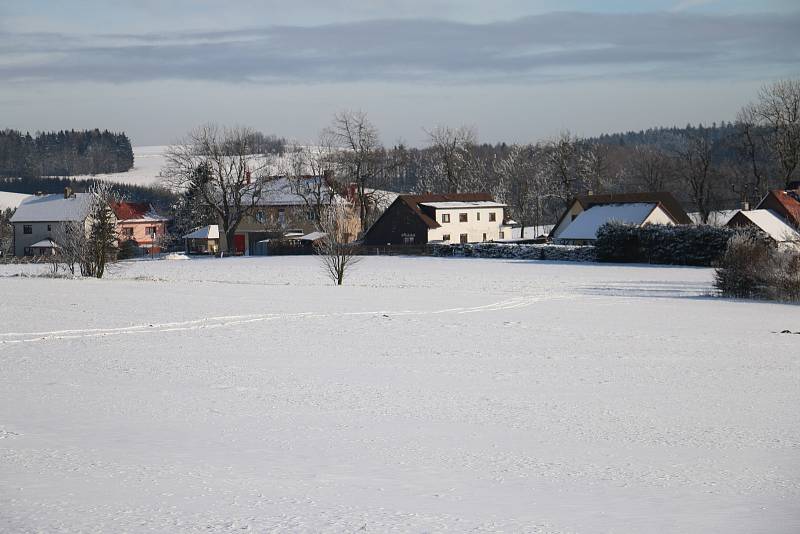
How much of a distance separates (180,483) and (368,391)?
675 centimetres

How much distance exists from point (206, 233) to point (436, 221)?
2458 centimetres

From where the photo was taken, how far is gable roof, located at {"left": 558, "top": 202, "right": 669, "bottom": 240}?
77.3 m

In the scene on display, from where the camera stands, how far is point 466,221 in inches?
3504

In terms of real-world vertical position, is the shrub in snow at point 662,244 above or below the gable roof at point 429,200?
below

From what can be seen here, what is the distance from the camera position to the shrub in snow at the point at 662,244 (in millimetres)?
60312

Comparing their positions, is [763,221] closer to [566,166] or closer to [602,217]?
[602,217]

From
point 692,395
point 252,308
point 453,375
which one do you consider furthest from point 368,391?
point 252,308

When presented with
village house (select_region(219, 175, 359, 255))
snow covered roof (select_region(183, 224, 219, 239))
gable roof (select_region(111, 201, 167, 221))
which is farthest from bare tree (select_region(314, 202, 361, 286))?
gable roof (select_region(111, 201, 167, 221))

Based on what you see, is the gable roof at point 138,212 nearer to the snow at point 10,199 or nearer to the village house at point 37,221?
the village house at point 37,221

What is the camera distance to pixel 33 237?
9825cm

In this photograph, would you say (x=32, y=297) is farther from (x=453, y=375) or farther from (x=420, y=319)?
(x=453, y=375)

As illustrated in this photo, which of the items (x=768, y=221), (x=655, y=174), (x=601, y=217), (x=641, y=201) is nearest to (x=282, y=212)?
(x=601, y=217)

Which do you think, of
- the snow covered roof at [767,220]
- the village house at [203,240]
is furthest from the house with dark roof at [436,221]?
the snow covered roof at [767,220]

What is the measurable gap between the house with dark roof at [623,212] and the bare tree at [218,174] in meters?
31.5
